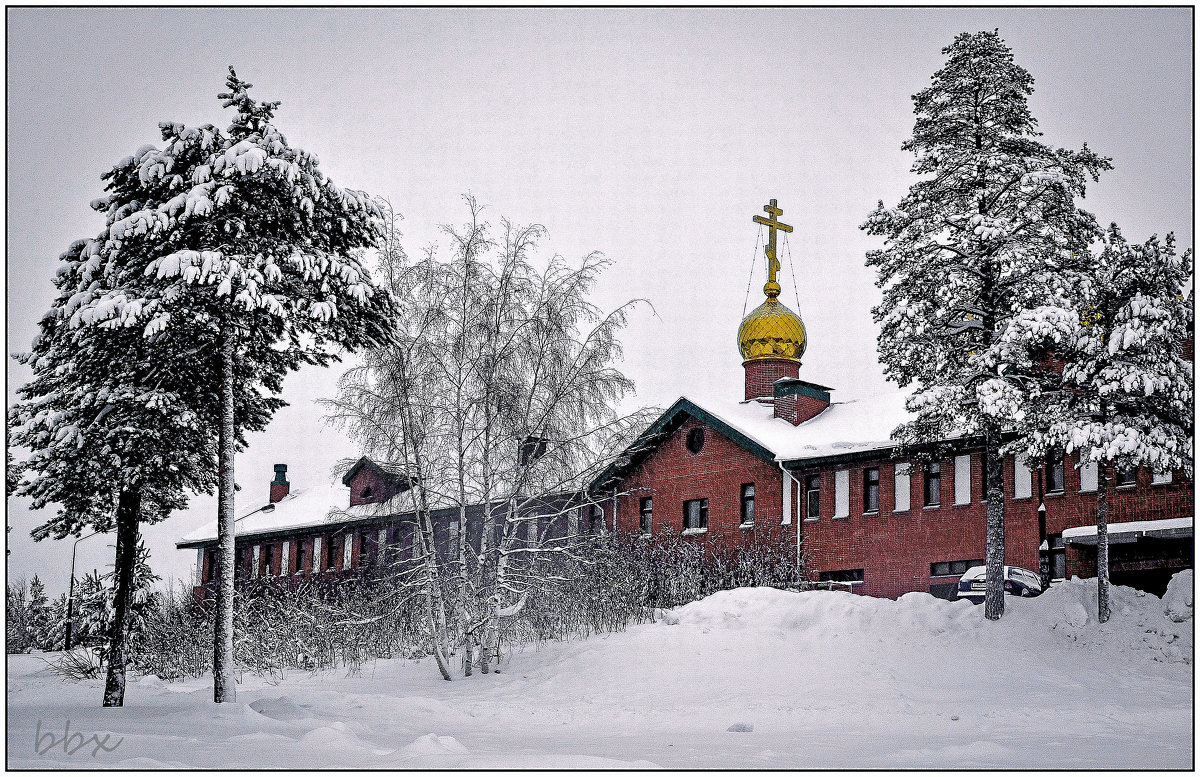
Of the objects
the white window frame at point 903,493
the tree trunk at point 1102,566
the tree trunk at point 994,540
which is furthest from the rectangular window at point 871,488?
the tree trunk at point 1102,566

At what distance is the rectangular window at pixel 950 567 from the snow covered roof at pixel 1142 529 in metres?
2.75

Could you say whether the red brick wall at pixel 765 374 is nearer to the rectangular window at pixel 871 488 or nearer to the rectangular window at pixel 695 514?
the rectangular window at pixel 695 514

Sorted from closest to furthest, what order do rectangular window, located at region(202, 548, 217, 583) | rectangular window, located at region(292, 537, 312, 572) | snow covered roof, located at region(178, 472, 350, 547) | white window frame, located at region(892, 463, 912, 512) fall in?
white window frame, located at region(892, 463, 912, 512) → rectangular window, located at region(292, 537, 312, 572) → snow covered roof, located at region(178, 472, 350, 547) → rectangular window, located at region(202, 548, 217, 583)

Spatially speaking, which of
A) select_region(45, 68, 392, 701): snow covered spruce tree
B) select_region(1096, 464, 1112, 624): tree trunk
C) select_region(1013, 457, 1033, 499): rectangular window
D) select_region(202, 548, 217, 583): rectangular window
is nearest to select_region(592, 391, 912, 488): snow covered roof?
select_region(1013, 457, 1033, 499): rectangular window

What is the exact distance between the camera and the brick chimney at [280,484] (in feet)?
173

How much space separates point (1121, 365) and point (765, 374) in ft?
64.1

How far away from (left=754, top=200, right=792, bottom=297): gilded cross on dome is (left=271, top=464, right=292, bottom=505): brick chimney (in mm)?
24622

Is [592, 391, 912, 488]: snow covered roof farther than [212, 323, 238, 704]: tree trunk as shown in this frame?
Yes

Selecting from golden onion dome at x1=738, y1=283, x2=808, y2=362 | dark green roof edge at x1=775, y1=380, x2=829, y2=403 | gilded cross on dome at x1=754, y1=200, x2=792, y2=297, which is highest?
gilded cross on dome at x1=754, y1=200, x2=792, y2=297

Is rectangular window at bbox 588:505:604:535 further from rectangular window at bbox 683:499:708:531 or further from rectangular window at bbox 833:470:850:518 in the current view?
rectangular window at bbox 833:470:850:518

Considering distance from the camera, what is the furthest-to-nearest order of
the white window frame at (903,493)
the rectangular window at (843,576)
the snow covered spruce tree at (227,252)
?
the rectangular window at (843,576), the white window frame at (903,493), the snow covered spruce tree at (227,252)

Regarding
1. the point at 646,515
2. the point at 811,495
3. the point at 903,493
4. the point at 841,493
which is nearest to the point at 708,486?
the point at 646,515

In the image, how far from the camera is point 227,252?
16.4 meters

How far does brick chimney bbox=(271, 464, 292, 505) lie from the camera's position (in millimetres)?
52844
